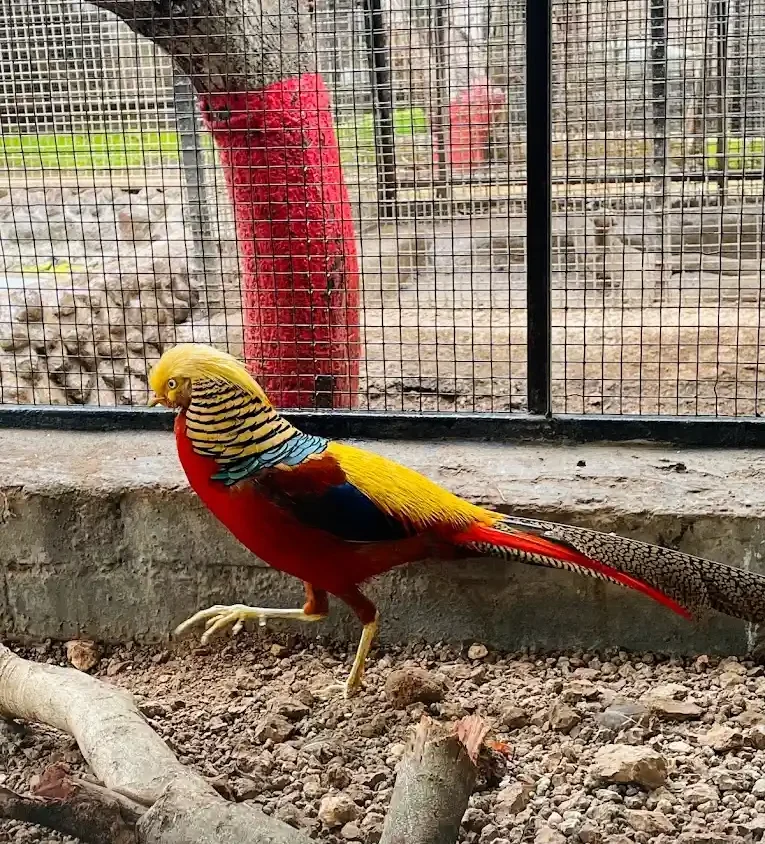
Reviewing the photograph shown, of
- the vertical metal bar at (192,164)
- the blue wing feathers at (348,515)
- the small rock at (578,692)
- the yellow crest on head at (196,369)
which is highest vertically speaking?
the vertical metal bar at (192,164)

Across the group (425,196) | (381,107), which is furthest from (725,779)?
A: (425,196)

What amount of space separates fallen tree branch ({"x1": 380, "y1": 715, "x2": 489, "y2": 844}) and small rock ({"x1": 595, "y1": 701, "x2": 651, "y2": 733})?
752 mm

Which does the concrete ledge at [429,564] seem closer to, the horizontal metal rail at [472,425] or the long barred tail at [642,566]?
the horizontal metal rail at [472,425]

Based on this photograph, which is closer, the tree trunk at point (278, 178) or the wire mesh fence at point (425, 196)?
the tree trunk at point (278, 178)

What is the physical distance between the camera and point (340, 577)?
224cm

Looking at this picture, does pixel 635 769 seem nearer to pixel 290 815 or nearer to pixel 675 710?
pixel 675 710

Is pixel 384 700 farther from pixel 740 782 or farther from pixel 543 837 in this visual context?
pixel 740 782

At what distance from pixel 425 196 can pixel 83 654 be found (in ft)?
9.54

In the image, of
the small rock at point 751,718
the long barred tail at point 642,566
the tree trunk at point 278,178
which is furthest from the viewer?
the tree trunk at point 278,178

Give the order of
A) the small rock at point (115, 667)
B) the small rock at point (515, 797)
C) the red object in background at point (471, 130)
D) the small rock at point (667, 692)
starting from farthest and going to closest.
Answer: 1. the red object in background at point (471, 130)
2. the small rock at point (115, 667)
3. the small rock at point (667, 692)
4. the small rock at point (515, 797)

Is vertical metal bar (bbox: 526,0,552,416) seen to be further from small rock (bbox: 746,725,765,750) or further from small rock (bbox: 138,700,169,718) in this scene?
small rock (bbox: 138,700,169,718)

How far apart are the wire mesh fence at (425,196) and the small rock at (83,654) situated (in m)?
0.98

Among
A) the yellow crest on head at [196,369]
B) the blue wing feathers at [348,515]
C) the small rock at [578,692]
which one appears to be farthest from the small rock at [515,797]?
the yellow crest on head at [196,369]

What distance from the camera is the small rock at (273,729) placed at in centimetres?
231
